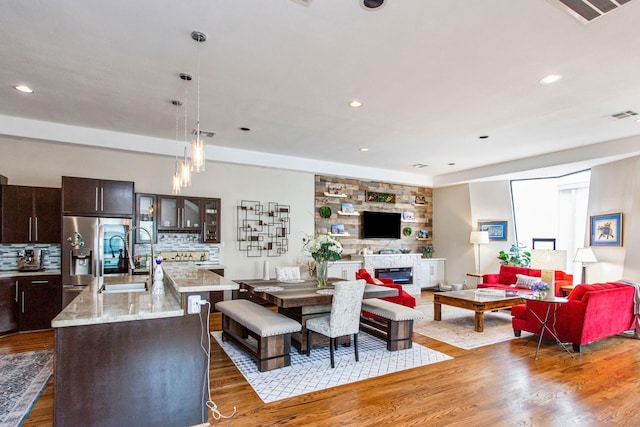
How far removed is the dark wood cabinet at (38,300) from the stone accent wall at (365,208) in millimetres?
4922

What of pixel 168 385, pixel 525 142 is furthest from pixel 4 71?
pixel 525 142

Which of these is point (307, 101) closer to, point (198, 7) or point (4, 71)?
point (198, 7)

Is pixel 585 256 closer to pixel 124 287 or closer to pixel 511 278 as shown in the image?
pixel 511 278

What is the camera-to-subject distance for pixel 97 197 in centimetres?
547

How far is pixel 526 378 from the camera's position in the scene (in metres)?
3.70

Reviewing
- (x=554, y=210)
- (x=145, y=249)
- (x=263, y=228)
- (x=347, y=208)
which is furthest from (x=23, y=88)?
(x=554, y=210)

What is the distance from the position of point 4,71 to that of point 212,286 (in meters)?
3.29

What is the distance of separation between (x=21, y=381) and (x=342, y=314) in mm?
3276

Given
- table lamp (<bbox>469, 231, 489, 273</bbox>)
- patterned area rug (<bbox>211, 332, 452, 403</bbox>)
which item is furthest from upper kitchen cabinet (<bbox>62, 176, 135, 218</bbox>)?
table lamp (<bbox>469, 231, 489, 273</bbox>)

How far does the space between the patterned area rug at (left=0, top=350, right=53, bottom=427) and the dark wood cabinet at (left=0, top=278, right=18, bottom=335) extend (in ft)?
3.41

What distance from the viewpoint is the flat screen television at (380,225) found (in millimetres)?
8992

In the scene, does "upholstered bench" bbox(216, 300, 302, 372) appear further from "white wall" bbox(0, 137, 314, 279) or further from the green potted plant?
the green potted plant

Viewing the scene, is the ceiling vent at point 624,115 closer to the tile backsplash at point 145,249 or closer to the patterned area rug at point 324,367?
the patterned area rug at point 324,367

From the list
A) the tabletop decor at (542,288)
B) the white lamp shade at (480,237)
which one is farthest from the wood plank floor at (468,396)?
the white lamp shade at (480,237)
